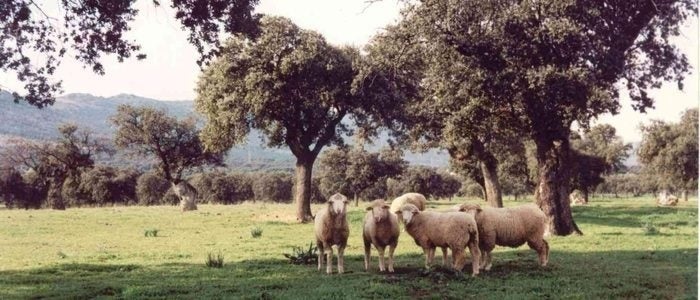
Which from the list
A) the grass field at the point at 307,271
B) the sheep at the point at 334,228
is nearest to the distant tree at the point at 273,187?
the grass field at the point at 307,271

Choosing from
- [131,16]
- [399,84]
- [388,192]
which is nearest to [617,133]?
[388,192]

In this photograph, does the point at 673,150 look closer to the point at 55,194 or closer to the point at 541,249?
the point at 541,249

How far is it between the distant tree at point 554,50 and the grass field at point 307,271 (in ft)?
18.7

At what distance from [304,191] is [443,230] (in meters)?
25.2

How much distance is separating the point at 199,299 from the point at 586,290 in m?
8.25

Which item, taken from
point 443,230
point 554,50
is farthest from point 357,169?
point 443,230

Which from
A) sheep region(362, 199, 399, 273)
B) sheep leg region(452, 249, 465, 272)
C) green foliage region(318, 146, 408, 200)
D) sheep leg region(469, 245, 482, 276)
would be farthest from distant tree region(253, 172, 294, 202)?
sheep leg region(469, 245, 482, 276)

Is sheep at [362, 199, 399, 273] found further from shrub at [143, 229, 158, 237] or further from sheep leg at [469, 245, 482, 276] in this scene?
shrub at [143, 229, 158, 237]

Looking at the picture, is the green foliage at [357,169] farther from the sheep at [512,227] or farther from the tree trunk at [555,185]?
the sheep at [512,227]

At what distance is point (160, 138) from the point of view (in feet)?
210

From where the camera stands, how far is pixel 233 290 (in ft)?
44.1

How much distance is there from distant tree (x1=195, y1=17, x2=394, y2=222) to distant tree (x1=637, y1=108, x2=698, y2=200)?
3688 cm

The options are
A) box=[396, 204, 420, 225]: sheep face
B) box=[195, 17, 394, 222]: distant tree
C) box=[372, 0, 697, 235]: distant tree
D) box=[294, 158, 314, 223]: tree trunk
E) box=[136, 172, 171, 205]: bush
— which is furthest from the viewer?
box=[136, 172, 171, 205]: bush

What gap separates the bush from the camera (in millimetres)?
119312
